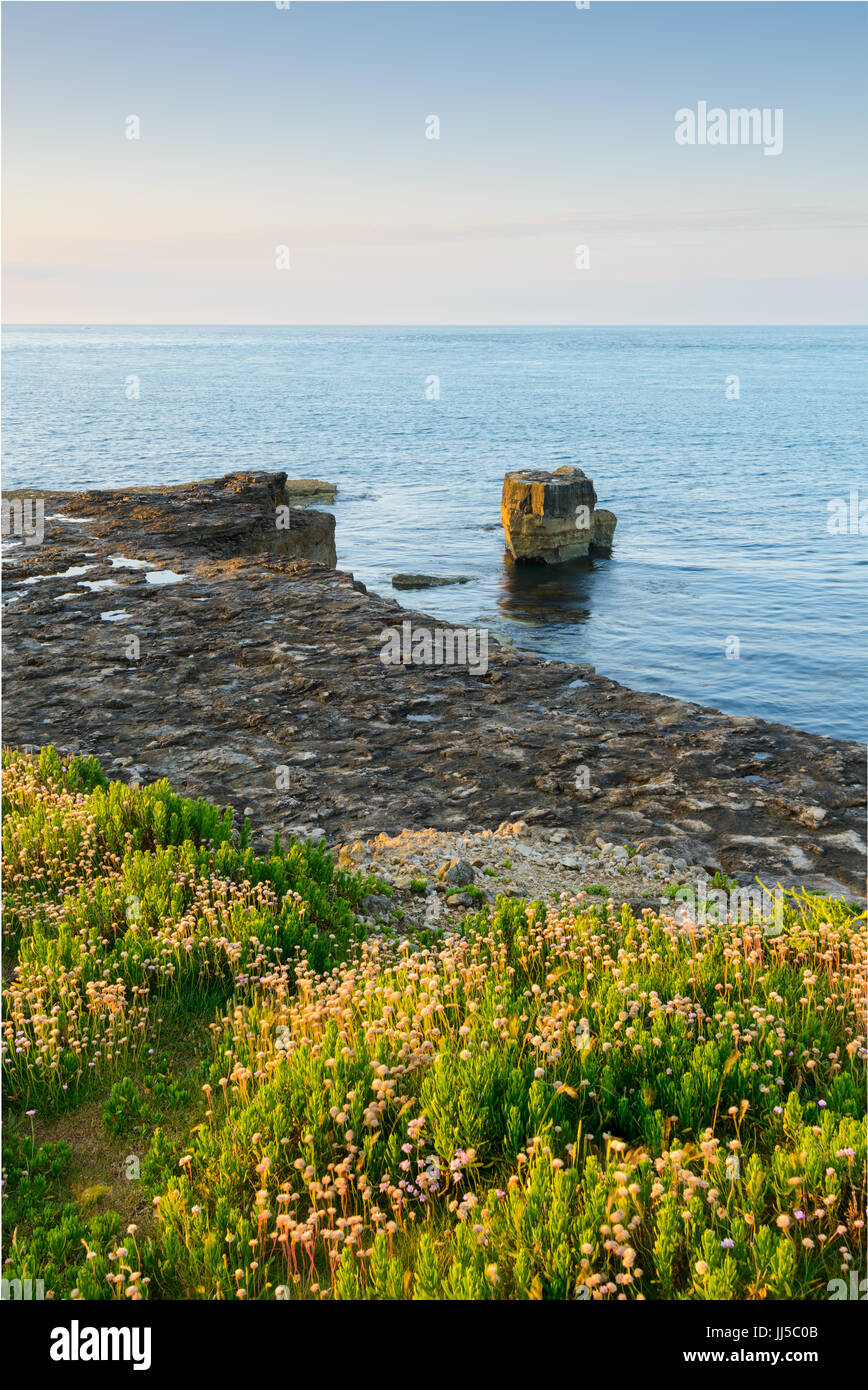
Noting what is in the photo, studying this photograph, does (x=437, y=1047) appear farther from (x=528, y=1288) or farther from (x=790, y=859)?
(x=790, y=859)

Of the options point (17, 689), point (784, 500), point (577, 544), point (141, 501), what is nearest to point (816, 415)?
point (784, 500)

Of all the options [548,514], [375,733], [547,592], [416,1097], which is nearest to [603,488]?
[548,514]

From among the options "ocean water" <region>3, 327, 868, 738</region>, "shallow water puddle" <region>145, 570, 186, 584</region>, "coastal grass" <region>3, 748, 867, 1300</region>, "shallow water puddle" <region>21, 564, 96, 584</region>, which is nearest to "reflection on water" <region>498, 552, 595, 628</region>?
"ocean water" <region>3, 327, 868, 738</region>

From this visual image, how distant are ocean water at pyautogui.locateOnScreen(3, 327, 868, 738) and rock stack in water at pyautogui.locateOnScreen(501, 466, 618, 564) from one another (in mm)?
1013

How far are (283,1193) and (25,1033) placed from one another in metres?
2.15

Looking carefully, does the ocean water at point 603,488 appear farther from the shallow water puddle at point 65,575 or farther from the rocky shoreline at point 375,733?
the shallow water puddle at point 65,575

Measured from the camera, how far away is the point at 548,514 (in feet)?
127

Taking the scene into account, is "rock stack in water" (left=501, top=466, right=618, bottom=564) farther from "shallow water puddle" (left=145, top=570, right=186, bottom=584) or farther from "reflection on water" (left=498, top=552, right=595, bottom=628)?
"shallow water puddle" (left=145, top=570, right=186, bottom=584)

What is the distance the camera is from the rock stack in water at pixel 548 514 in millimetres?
39000

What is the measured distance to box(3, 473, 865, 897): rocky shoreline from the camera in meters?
8.36

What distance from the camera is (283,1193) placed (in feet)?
13.4

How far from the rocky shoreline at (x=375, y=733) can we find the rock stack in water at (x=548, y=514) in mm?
25324

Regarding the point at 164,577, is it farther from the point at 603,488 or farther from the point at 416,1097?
the point at 603,488

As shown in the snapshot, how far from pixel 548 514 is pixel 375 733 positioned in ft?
98.9
